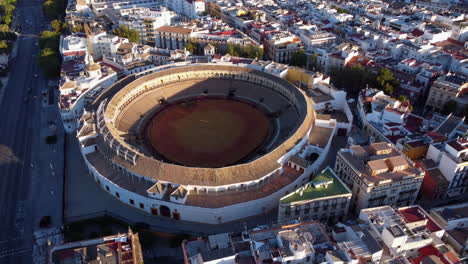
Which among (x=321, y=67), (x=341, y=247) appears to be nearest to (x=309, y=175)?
(x=341, y=247)

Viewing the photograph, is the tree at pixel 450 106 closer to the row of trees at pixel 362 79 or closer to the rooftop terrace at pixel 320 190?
the row of trees at pixel 362 79

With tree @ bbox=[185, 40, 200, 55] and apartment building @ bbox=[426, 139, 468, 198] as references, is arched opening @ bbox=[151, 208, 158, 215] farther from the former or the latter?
tree @ bbox=[185, 40, 200, 55]

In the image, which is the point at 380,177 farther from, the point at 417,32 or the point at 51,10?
the point at 51,10

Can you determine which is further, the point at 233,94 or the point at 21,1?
the point at 21,1

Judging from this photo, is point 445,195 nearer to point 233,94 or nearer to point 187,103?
point 233,94

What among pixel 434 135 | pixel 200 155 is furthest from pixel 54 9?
pixel 434 135

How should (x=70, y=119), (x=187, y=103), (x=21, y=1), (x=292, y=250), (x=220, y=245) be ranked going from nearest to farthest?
1. (x=292, y=250)
2. (x=220, y=245)
3. (x=70, y=119)
4. (x=187, y=103)
5. (x=21, y=1)
